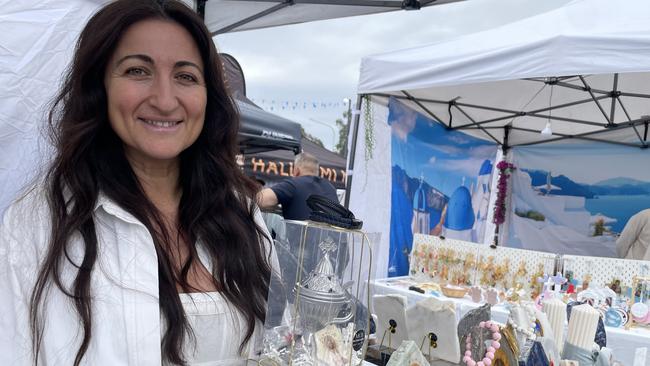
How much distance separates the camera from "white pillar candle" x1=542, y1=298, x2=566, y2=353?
134 cm

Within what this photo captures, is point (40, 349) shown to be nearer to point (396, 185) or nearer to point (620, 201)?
point (396, 185)

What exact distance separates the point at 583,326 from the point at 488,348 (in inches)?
13.2

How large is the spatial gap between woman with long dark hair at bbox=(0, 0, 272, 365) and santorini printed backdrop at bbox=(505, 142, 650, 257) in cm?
583

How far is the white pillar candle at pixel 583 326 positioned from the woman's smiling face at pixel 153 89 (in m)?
1.10

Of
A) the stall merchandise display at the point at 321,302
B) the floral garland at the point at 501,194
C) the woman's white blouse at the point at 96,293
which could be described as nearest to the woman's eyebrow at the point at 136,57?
the woman's white blouse at the point at 96,293

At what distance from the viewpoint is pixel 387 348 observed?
1449 mm

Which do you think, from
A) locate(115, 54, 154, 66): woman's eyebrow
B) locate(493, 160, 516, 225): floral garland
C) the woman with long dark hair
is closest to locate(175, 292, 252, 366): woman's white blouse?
the woman with long dark hair

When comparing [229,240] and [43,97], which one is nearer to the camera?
[229,240]

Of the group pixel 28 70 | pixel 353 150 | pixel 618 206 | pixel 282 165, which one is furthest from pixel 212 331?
pixel 618 206

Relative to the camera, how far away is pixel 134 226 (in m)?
1.01

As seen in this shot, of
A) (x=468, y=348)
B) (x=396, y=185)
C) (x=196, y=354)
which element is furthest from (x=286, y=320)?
(x=396, y=185)

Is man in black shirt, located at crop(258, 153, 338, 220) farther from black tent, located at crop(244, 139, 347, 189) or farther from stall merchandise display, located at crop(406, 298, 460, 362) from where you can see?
stall merchandise display, located at crop(406, 298, 460, 362)

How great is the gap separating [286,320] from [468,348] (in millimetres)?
442

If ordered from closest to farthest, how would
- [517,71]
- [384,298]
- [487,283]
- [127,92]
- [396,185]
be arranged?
1. [127,92]
2. [384,298]
3. [517,71]
4. [487,283]
5. [396,185]
